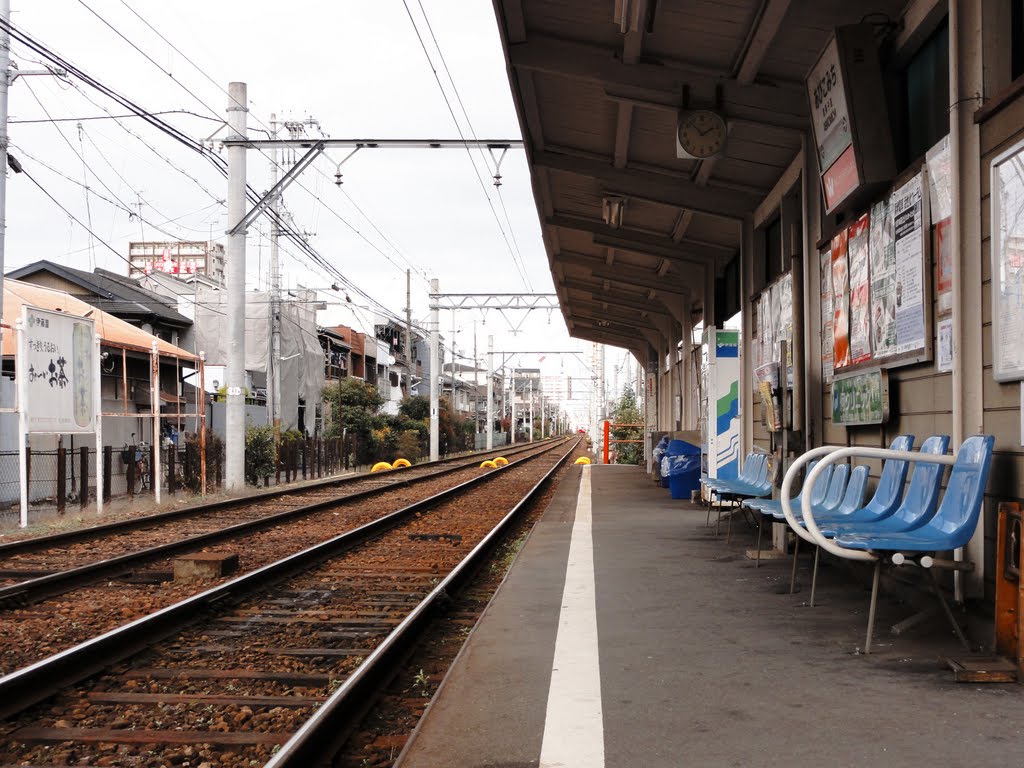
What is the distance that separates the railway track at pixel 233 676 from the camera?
13.9 feet

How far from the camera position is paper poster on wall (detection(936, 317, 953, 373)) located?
544cm

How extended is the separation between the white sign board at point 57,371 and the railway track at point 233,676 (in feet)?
20.3

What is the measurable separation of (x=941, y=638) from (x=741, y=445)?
7.38 meters

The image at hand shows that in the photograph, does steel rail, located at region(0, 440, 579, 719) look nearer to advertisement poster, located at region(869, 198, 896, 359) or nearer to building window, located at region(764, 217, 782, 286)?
advertisement poster, located at region(869, 198, 896, 359)

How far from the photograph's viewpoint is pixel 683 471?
1662 centimetres

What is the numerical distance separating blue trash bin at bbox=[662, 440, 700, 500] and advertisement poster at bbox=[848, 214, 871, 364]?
9.47 meters

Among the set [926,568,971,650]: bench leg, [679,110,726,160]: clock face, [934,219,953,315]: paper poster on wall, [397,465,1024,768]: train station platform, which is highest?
[679,110,726,160]: clock face

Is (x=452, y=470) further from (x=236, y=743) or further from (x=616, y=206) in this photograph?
(x=236, y=743)

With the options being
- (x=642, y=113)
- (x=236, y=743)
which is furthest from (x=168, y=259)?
(x=236, y=743)

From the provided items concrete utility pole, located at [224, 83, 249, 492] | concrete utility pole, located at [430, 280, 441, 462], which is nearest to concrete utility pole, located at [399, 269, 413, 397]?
concrete utility pole, located at [430, 280, 441, 462]

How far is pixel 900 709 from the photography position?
3.92 meters

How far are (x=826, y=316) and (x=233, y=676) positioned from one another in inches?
207

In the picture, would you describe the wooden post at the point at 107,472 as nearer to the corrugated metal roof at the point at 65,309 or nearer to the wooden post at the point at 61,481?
the wooden post at the point at 61,481

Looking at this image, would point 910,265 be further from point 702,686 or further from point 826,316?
point 702,686
